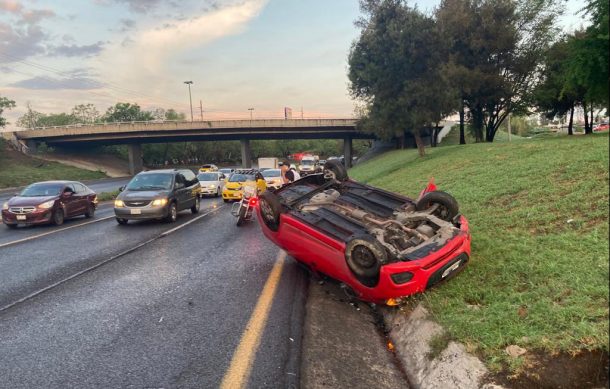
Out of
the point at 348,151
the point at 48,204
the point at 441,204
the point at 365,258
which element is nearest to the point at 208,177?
the point at 48,204

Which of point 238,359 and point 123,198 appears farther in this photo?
point 123,198

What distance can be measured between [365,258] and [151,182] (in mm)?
11399

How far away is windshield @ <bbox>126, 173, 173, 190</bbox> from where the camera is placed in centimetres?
1395

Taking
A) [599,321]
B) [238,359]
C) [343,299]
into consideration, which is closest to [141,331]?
[238,359]

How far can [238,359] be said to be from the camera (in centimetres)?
389

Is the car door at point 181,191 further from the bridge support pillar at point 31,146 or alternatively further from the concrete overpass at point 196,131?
the bridge support pillar at point 31,146

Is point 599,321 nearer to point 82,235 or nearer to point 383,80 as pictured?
point 82,235

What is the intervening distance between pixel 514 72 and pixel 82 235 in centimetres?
3267

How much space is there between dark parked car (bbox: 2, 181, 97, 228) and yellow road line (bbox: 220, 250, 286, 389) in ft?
33.7

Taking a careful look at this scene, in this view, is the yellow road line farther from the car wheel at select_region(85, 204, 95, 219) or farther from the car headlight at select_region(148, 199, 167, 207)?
the car wheel at select_region(85, 204, 95, 219)

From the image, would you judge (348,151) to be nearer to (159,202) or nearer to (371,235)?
(159,202)

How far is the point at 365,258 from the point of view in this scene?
464 cm

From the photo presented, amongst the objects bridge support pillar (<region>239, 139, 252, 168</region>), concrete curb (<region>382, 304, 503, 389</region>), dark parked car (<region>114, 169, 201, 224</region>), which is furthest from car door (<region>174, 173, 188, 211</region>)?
bridge support pillar (<region>239, 139, 252, 168</region>)

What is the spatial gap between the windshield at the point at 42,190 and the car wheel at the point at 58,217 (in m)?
0.68
